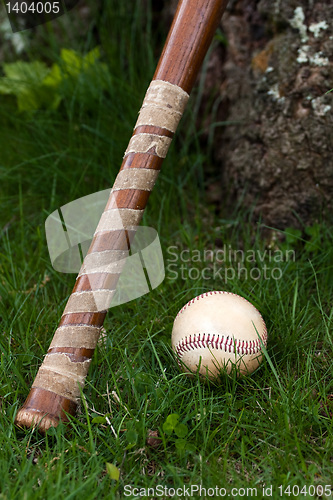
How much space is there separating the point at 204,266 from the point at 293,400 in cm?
99

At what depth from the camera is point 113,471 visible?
156 cm

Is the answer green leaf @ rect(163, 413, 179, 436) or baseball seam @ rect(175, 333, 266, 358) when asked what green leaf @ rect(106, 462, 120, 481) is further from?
baseball seam @ rect(175, 333, 266, 358)

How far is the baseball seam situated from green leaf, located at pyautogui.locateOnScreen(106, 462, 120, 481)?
1.71 feet

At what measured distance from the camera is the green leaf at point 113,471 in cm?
155

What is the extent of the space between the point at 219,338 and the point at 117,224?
1.92 feet

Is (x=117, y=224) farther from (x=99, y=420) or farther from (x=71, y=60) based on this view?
(x=71, y=60)

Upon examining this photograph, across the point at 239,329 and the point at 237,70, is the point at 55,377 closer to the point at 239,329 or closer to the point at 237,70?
the point at 239,329

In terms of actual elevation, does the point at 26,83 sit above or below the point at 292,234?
above

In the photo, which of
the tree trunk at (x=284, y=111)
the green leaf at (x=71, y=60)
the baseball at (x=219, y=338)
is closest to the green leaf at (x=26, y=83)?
the green leaf at (x=71, y=60)

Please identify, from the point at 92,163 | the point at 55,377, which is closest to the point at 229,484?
the point at 55,377

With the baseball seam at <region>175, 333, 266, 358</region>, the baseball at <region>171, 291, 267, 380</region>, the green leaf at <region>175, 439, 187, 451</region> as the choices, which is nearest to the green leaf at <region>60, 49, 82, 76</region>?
the baseball at <region>171, 291, 267, 380</region>

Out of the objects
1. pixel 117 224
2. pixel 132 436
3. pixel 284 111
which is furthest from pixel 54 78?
pixel 132 436

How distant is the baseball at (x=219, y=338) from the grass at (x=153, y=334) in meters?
0.07

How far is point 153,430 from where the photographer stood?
175cm
